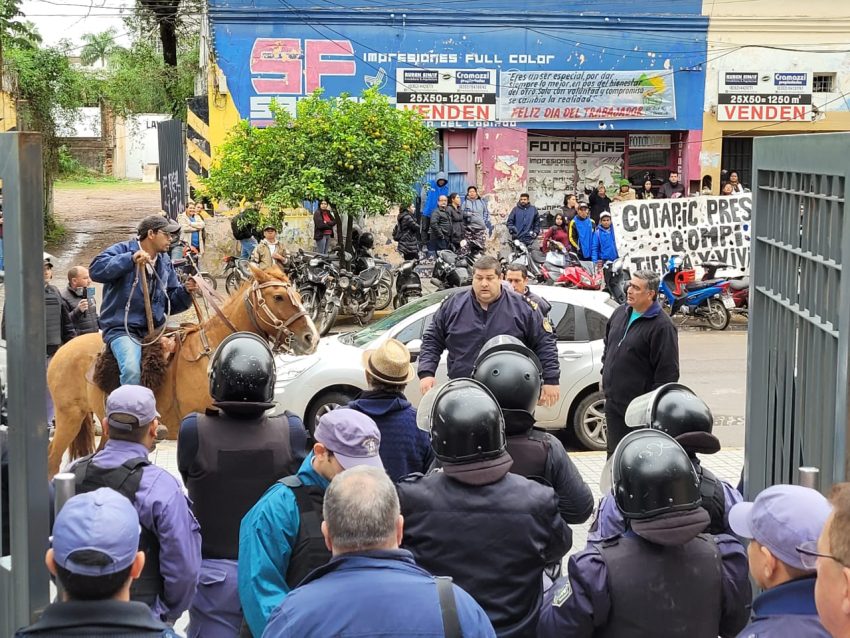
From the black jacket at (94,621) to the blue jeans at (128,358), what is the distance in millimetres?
5684

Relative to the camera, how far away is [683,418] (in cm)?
497

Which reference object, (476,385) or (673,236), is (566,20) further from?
(476,385)

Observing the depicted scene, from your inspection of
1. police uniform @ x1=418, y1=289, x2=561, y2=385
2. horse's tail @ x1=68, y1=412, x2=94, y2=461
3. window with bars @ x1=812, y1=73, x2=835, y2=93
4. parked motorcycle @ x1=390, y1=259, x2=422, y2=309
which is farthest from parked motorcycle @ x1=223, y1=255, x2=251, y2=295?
window with bars @ x1=812, y1=73, x2=835, y2=93

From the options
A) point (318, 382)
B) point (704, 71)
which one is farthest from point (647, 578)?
point (704, 71)

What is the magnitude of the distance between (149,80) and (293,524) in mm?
31894

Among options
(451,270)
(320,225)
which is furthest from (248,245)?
(451,270)

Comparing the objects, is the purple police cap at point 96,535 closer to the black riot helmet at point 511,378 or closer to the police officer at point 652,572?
the police officer at point 652,572

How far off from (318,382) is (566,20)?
17.5m

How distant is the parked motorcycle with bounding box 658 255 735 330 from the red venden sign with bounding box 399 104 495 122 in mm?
7689

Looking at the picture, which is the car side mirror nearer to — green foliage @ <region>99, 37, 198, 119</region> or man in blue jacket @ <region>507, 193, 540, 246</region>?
man in blue jacket @ <region>507, 193, 540, 246</region>

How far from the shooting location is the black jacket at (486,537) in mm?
4102

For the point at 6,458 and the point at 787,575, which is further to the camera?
the point at 6,458

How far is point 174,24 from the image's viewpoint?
34.1 meters

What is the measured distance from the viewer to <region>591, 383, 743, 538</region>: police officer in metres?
4.48
